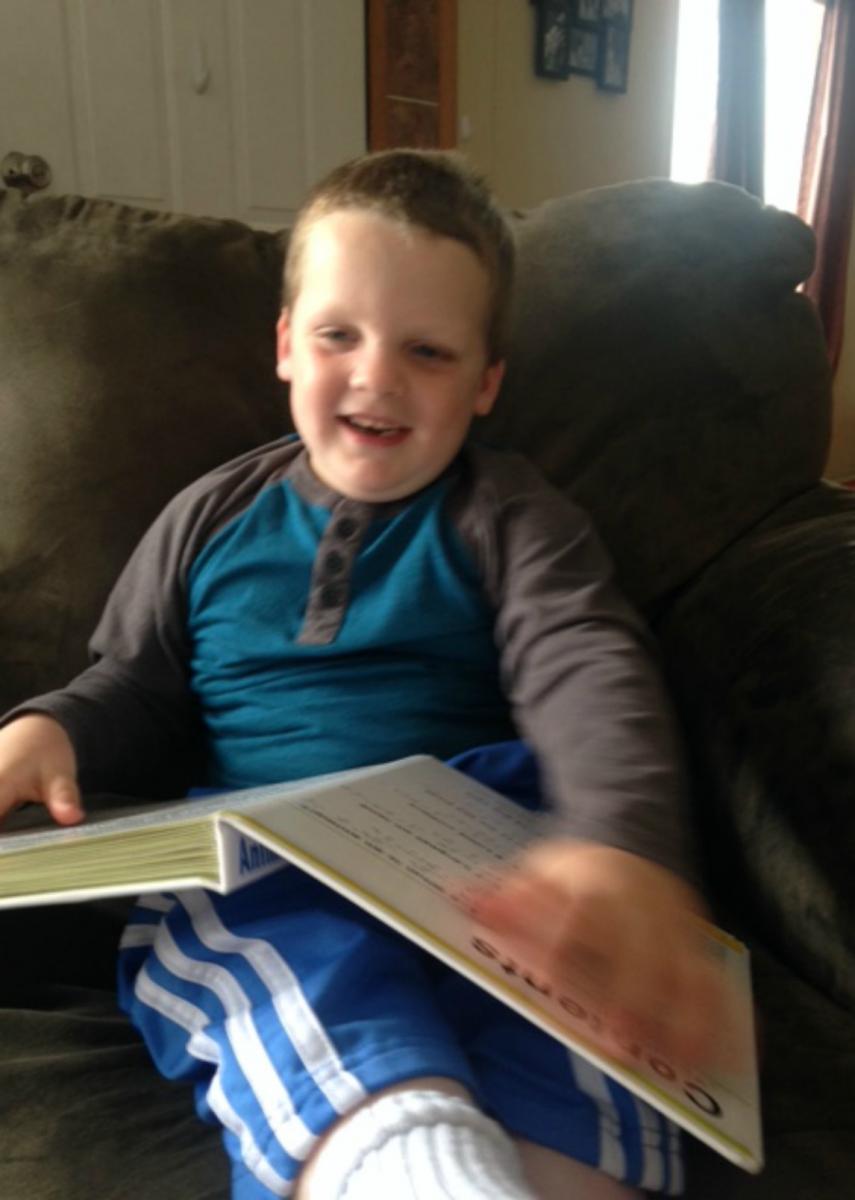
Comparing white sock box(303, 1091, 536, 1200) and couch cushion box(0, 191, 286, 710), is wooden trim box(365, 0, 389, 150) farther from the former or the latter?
white sock box(303, 1091, 536, 1200)

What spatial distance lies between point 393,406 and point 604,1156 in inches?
21.3

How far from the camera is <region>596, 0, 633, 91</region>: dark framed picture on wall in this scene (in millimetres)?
3238

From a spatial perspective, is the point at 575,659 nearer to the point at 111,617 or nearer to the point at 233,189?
the point at 111,617

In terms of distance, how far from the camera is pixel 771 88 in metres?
4.01

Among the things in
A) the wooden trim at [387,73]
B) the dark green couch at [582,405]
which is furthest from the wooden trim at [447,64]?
the dark green couch at [582,405]

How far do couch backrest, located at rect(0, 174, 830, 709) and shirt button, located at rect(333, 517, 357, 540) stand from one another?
0.21 m

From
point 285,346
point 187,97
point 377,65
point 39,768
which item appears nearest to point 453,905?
point 39,768

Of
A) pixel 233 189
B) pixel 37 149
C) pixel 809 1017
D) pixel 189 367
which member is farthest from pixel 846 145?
pixel 809 1017

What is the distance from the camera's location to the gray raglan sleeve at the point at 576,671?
0.61 meters

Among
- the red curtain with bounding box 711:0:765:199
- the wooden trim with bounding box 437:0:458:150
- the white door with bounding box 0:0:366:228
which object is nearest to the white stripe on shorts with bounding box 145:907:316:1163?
the white door with bounding box 0:0:366:228

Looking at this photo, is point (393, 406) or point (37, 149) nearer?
point (393, 406)

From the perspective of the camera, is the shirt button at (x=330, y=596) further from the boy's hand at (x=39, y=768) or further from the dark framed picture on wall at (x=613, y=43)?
the dark framed picture on wall at (x=613, y=43)

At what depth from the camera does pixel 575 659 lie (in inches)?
28.4

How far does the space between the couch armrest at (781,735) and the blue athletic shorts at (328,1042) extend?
23 cm
